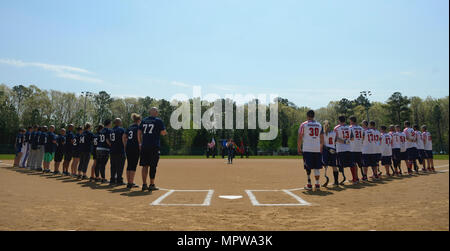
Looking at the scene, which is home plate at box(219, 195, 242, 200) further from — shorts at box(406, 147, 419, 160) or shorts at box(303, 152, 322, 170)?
shorts at box(406, 147, 419, 160)

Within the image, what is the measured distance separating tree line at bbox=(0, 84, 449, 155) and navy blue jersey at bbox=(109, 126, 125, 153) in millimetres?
51872

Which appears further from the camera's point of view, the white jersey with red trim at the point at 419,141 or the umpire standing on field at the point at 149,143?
the white jersey with red trim at the point at 419,141

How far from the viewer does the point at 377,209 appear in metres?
5.78

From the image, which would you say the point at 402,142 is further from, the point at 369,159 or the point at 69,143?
the point at 69,143

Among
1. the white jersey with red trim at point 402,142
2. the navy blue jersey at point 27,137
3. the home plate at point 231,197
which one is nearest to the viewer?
the home plate at point 231,197

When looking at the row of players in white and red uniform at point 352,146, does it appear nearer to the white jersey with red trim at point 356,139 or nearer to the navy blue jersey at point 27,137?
the white jersey with red trim at point 356,139

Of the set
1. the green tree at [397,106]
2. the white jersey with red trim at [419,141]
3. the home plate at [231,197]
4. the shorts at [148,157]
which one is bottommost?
the home plate at [231,197]

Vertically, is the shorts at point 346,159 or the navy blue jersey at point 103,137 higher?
the navy blue jersey at point 103,137

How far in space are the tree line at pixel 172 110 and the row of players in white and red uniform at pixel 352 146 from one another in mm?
49776

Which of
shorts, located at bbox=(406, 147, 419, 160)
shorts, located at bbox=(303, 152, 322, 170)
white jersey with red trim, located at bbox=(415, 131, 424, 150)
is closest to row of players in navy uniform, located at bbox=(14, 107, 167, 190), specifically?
shorts, located at bbox=(303, 152, 322, 170)

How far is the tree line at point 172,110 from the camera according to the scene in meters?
63.4

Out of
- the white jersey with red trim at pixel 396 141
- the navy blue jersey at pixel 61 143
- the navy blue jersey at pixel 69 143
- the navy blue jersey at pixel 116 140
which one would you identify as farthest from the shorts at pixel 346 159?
the navy blue jersey at pixel 61 143

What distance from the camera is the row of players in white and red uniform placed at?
8.96m
